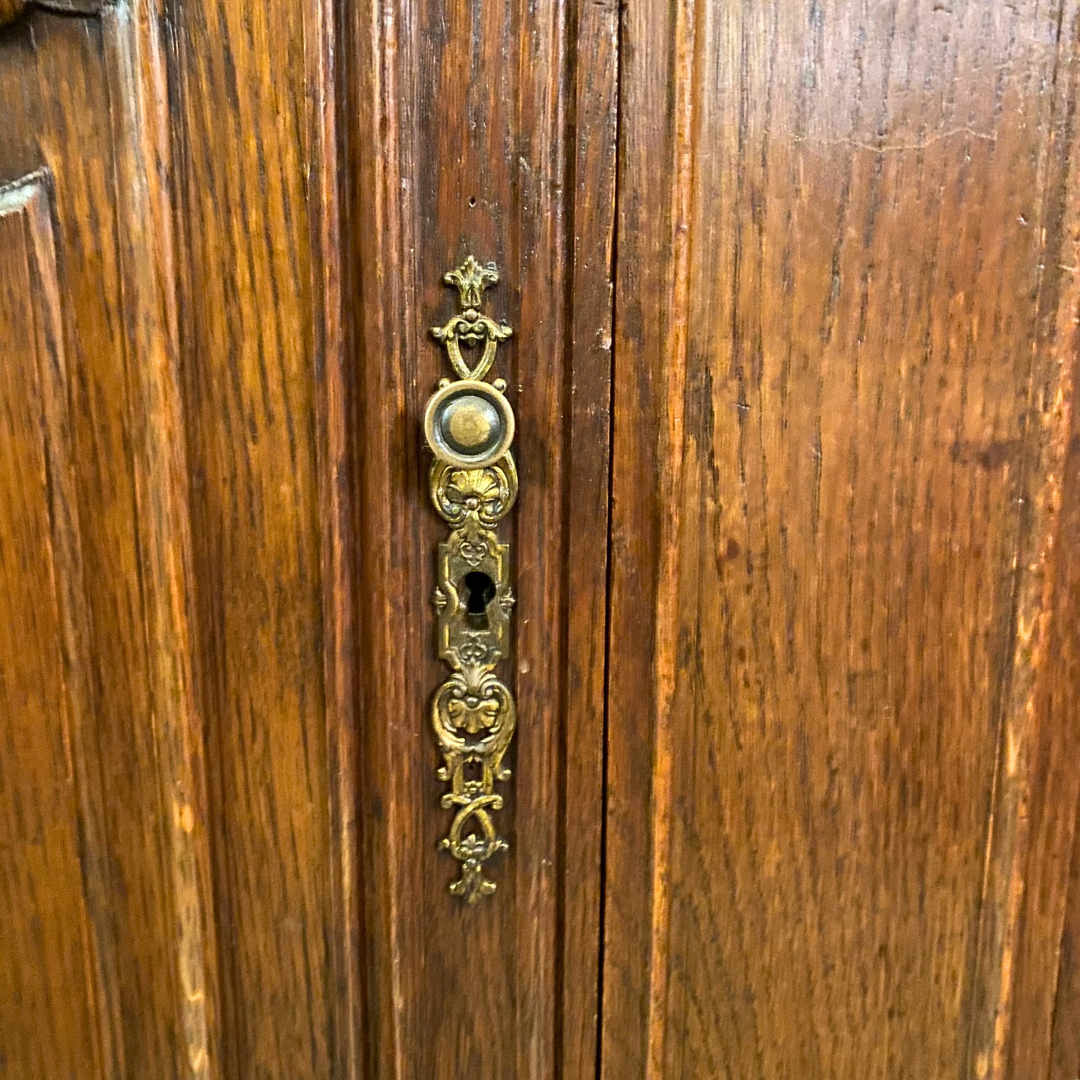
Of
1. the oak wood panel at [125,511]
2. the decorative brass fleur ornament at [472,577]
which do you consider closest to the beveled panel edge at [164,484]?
the oak wood panel at [125,511]

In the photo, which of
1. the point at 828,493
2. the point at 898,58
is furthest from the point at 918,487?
the point at 898,58

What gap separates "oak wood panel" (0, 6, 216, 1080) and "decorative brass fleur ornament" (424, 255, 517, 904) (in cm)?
11

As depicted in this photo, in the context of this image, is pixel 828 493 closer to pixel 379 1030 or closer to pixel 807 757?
pixel 807 757

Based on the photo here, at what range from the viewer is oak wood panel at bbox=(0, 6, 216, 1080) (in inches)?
13.8

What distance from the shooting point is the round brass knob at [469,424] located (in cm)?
37

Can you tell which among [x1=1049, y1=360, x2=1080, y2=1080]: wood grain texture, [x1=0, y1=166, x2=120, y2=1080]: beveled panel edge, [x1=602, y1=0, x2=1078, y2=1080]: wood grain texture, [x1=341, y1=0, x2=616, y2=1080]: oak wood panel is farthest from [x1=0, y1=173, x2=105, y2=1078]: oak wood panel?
[x1=1049, y1=360, x2=1080, y2=1080]: wood grain texture

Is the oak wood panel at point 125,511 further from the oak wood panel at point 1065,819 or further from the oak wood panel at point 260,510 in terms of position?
the oak wood panel at point 1065,819

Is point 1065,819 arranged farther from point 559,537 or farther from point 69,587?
point 69,587

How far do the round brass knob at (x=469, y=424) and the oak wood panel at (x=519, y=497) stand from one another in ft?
0.04

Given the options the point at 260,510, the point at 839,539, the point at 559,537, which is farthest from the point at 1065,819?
the point at 260,510

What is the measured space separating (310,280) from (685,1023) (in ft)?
1.29

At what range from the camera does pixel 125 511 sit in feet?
1.25

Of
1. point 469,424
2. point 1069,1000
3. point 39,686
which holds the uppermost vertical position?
point 469,424

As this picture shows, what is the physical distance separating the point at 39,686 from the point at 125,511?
0.09m
